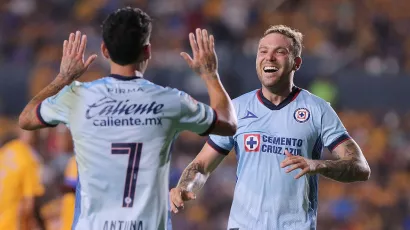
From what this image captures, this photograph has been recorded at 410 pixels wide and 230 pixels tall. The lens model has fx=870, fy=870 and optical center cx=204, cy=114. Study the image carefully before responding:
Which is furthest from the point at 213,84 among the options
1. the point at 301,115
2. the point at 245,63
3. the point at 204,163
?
the point at 245,63

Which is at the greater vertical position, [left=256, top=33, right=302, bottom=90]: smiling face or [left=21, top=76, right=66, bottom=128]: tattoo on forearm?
[left=256, top=33, right=302, bottom=90]: smiling face

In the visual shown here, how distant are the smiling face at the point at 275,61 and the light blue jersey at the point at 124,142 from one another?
147cm

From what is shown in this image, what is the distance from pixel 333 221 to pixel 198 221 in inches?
83.9

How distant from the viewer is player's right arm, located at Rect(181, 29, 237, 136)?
4809 millimetres

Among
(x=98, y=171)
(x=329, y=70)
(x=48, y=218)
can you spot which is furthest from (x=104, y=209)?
(x=329, y=70)

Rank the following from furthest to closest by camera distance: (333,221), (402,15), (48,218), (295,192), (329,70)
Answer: (402,15) → (329,70) → (333,221) → (48,218) → (295,192)

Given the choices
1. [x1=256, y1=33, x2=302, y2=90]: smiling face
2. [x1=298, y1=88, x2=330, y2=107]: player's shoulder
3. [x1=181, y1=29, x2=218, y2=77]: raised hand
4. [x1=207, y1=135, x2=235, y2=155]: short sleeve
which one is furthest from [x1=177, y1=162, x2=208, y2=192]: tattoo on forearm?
[x1=181, y1=29, x2=218, y2=77]: raised hand

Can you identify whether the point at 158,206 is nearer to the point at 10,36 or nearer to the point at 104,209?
the point at 104,209

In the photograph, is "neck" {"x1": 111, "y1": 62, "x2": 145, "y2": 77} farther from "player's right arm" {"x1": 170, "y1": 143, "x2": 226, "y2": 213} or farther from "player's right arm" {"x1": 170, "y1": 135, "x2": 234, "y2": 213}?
"player's right arm" {"x1": 170, "y1": 135, "x2": 234, "y2": 213}

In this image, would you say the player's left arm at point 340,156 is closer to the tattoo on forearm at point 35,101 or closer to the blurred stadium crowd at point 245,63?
the tattoo on forearm at point 35,101

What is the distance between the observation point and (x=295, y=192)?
5875mm

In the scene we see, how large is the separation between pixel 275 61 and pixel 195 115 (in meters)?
1.55

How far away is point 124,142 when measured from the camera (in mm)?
4730

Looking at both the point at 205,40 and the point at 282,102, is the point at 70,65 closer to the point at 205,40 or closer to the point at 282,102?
the point at 205,40
